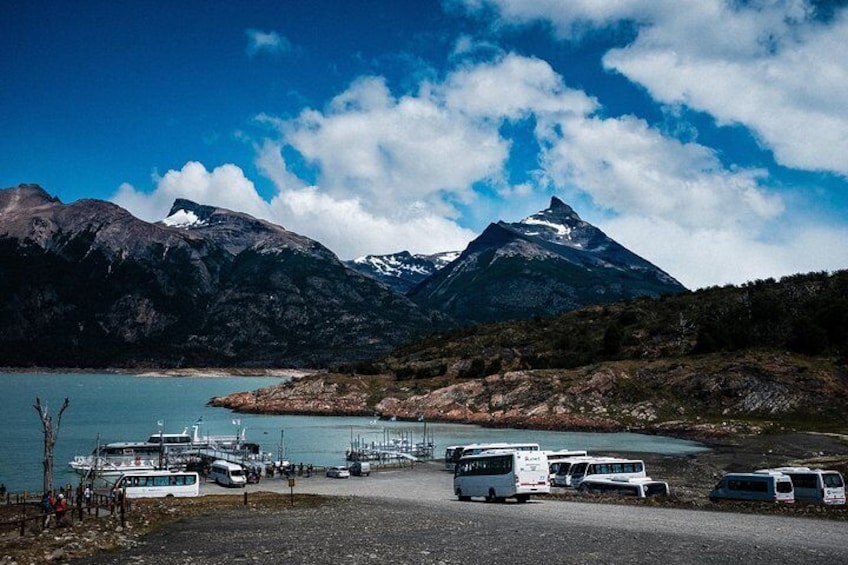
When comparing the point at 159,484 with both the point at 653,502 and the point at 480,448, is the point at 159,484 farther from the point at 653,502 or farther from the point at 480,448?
the point at 653,502

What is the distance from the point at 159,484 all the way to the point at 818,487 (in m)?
55.6

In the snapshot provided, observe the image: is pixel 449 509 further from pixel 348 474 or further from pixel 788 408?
pixel 788 408

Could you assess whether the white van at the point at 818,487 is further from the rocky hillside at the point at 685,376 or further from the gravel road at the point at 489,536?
the rocky hillside at the point at 685,376

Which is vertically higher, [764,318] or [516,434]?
[764,318]

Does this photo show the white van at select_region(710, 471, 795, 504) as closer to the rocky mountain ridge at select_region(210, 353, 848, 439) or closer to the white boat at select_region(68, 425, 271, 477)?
the white boat at select_region(68, 425, 271, 477)

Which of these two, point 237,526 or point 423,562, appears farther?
point 237,526

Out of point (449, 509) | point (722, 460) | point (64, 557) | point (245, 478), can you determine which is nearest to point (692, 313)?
point (722, 460)

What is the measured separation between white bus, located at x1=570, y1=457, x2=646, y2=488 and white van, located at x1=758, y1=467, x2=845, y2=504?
16.3 meters

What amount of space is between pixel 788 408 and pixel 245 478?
96.3m

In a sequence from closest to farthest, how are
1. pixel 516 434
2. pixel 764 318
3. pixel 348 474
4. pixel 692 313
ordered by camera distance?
pixel 348 474
pixel 516 434
pixel 764 318
pixel 692 313

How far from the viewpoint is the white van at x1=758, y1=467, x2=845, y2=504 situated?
164 feet

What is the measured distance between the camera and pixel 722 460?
90375mm

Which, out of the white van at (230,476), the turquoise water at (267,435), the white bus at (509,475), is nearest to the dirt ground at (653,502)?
the white van at (230,476)

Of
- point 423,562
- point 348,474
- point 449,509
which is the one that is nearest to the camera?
point 423,562
